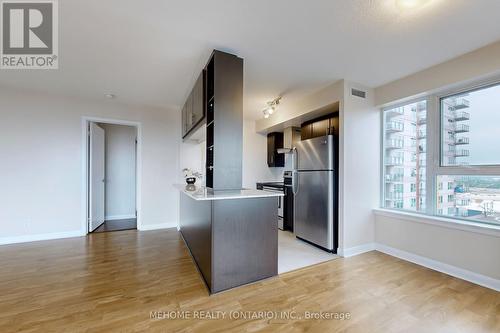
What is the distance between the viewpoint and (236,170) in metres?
2.38

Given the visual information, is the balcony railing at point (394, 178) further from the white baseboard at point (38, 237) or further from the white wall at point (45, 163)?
the white baseboard at point (38, 237)

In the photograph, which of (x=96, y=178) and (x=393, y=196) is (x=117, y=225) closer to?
(x=96, y=178)

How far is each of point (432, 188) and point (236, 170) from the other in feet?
8.35

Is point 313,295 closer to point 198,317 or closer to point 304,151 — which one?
point 198,317

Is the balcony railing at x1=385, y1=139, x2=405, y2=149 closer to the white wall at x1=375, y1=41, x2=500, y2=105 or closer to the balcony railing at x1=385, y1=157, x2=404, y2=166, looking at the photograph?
the balcony railing at x1=385, y1=157, x2=404, y2=166

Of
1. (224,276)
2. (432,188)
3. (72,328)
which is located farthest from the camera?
(432,188)

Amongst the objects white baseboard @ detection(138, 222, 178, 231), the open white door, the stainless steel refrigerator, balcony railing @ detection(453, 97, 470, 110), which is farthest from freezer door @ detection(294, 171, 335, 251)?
the open white door

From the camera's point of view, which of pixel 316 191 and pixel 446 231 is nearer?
pixel 446 231

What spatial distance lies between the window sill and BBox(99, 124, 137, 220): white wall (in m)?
5.38

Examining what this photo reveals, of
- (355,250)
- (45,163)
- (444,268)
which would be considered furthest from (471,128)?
(45,163)

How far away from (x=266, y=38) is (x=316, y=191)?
223cm

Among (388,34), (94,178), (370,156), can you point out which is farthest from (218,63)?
(94,178)

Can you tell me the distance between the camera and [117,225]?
4.58 m

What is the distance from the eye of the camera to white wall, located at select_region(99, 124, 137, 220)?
5102 mm
